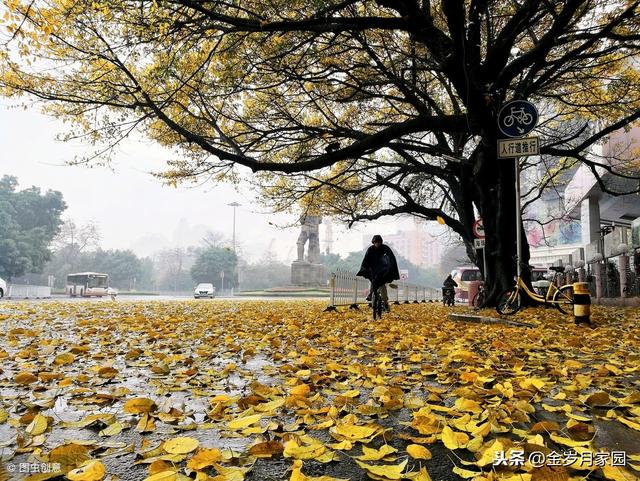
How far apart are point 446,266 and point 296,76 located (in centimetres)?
7780

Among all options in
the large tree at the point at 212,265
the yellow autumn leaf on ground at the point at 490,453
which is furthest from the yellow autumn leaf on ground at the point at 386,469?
the large tree at the point at 212,265

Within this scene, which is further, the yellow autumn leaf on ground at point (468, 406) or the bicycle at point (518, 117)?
the bicycle at point (518, 117)

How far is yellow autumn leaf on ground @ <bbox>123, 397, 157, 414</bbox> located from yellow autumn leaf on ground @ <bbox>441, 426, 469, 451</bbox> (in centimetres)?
156

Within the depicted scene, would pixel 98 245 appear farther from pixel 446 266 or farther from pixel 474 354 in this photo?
pixel 474 354

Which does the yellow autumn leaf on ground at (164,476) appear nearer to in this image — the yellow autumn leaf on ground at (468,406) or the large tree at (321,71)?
the yellow autumn leaf on ground at (468,406)

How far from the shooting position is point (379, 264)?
8992mm

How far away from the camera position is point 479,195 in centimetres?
1088

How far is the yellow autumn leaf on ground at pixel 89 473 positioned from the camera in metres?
1.60

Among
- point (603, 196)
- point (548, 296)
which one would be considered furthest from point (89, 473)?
point (603, 196)

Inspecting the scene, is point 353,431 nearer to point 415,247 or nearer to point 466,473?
point 466,473

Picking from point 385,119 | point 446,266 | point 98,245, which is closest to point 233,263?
point 98,245

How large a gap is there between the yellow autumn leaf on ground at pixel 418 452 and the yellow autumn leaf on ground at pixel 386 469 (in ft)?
0.34

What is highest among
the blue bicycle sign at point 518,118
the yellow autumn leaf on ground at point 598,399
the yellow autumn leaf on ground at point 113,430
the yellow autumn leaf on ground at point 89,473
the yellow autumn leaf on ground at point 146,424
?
the blue bicycle sign at point 518,118

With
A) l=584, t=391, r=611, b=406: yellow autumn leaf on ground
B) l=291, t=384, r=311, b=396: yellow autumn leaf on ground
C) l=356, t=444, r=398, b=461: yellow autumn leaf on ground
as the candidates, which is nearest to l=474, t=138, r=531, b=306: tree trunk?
l=584, t=391, r=611, b=406: yellow autumn leaf on ground
